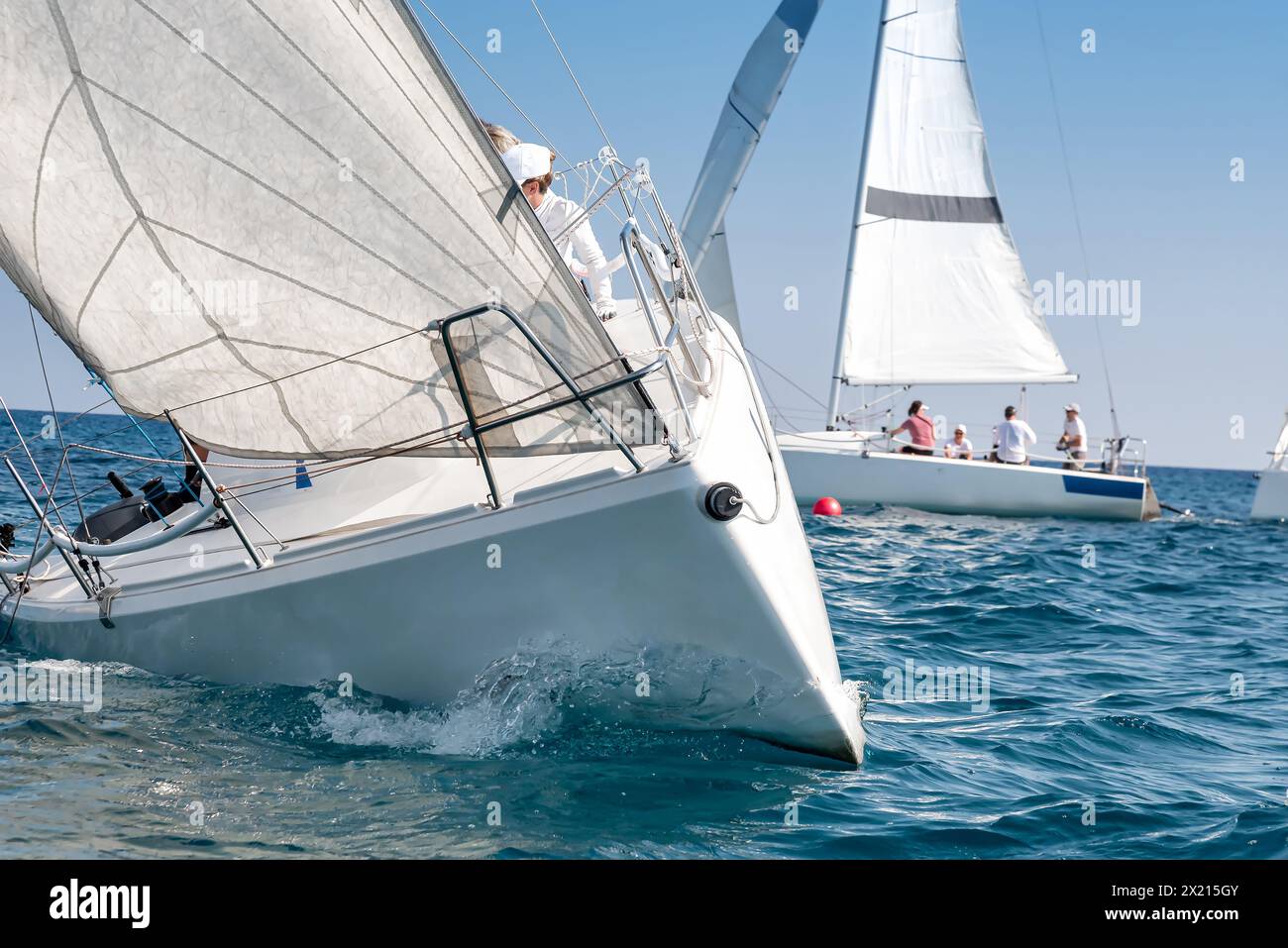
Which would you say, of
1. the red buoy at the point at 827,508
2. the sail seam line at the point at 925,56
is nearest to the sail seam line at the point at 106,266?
the red buoy at the point at 827,508

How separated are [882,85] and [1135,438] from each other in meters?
7.46

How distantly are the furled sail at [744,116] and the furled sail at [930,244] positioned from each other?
6.06 m

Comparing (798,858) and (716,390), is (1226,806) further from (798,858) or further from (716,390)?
(716,390)

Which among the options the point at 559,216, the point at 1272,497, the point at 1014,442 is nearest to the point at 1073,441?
the point at 1014,442

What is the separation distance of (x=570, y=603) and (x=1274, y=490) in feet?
68.8

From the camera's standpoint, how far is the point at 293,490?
16.9 feet

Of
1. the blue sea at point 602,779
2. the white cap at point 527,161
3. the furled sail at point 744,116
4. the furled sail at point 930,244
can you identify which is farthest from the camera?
the furled sail at point 930,244

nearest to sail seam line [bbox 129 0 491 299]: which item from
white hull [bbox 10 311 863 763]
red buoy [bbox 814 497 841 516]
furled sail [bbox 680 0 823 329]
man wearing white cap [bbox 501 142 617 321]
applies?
white hull [bbox 10 311 863 763]

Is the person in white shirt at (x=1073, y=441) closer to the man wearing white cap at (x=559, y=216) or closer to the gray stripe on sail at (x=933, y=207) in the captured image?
the gray stripe on sail at (x=933, y=207)

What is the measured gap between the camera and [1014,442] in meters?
17.4

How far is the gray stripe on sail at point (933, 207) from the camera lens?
1939 centimetres

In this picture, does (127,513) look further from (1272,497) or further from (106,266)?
(1272,497)

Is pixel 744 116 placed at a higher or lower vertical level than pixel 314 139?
higher
